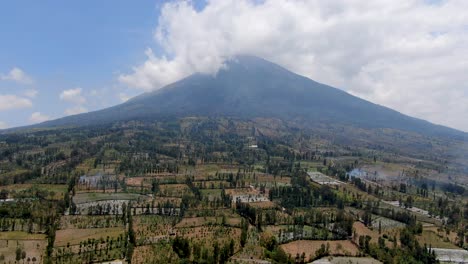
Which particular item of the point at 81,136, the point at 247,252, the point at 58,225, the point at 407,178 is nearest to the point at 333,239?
the point at 247,252

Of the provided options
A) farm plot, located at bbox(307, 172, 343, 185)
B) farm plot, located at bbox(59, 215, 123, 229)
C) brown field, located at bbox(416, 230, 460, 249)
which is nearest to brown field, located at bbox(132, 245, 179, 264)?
farm plot, located at bbox(59, 215, 123, 229)

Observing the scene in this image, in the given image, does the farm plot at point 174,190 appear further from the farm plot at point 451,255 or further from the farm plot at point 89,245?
the farm plot at point 451,255

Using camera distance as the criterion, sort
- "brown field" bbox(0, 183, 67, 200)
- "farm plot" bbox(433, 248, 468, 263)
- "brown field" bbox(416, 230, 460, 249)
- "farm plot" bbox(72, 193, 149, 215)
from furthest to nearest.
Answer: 1. "brown field" bbox(0, 183, 67, 200)
2. "farm plot" bbox(72, 193, 149, 215)
3. "brown field" bbox(416, 230, 460, 249)
4. "farm plot" bbox(433, 248, 468, 263)

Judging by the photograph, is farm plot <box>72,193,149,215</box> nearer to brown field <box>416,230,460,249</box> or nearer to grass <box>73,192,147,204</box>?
grass <box>73,192,147,204</box>

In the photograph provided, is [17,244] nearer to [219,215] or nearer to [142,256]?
[142,256]

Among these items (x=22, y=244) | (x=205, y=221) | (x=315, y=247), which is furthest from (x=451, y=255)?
(x=22, y=244)

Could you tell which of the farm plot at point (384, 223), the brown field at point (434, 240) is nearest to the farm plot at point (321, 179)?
the farm plot at point (384, 223)
